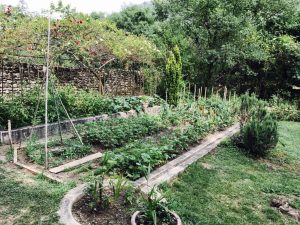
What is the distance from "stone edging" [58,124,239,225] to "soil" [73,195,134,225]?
0.32 feet

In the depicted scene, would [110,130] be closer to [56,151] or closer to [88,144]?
[88,144]

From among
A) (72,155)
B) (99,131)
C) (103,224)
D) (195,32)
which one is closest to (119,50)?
(195,32)

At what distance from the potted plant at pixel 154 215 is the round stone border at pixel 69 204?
26.5 inches

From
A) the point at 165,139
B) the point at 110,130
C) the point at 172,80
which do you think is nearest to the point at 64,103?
the point at 110,130

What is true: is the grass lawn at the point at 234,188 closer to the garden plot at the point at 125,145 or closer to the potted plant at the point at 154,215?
the potted plant at the point at 154,215

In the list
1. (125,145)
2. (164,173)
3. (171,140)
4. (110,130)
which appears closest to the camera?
(164,173)

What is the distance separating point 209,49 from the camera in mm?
13578

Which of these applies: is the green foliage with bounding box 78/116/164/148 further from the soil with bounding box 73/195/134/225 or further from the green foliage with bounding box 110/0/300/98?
the green foliage with bounding box 110/0/300/98

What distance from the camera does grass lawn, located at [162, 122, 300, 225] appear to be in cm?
385

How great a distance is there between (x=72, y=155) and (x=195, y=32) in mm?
10096

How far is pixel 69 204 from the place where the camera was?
11.6 ft

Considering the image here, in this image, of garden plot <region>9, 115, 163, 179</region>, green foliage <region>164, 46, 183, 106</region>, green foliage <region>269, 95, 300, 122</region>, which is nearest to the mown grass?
garden plot <region>9, 115, 163, 179</region>

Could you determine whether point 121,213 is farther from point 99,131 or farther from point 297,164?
point 297,164

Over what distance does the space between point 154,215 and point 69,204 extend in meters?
1.08
